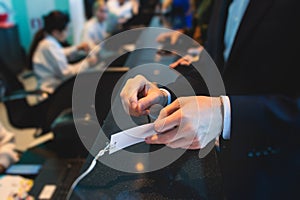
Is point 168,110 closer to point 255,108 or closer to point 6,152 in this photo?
point 255,108

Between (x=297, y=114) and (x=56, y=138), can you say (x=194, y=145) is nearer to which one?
(x=297, y=114)

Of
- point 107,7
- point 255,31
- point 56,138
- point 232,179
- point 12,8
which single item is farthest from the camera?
point 107,7

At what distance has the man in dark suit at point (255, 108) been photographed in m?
0.50

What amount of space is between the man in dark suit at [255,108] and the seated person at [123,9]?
138 inches

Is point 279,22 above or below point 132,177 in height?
above

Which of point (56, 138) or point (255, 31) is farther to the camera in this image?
point (56, 138)

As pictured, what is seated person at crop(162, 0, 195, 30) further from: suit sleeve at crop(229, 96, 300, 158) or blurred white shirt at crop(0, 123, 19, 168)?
suit sleeve at crop(229, 96, 300, 158)

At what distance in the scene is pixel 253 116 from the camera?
0.52 meters

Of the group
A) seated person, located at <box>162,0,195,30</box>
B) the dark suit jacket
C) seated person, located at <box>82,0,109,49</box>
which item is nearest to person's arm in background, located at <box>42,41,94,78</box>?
seated person, located at <box>162,0,195,30</box>

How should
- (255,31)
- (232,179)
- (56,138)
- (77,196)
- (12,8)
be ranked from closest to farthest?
(77,196)
(255,31)
(232,179)
(56,138)
(12,8)

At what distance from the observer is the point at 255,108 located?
1.70 feet

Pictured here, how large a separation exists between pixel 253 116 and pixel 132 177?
0.23 m

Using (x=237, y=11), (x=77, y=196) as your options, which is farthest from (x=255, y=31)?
(x=77, y=196)

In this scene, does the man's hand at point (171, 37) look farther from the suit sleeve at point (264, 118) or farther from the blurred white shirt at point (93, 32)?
the blurred white shirt at point (93, 32)
